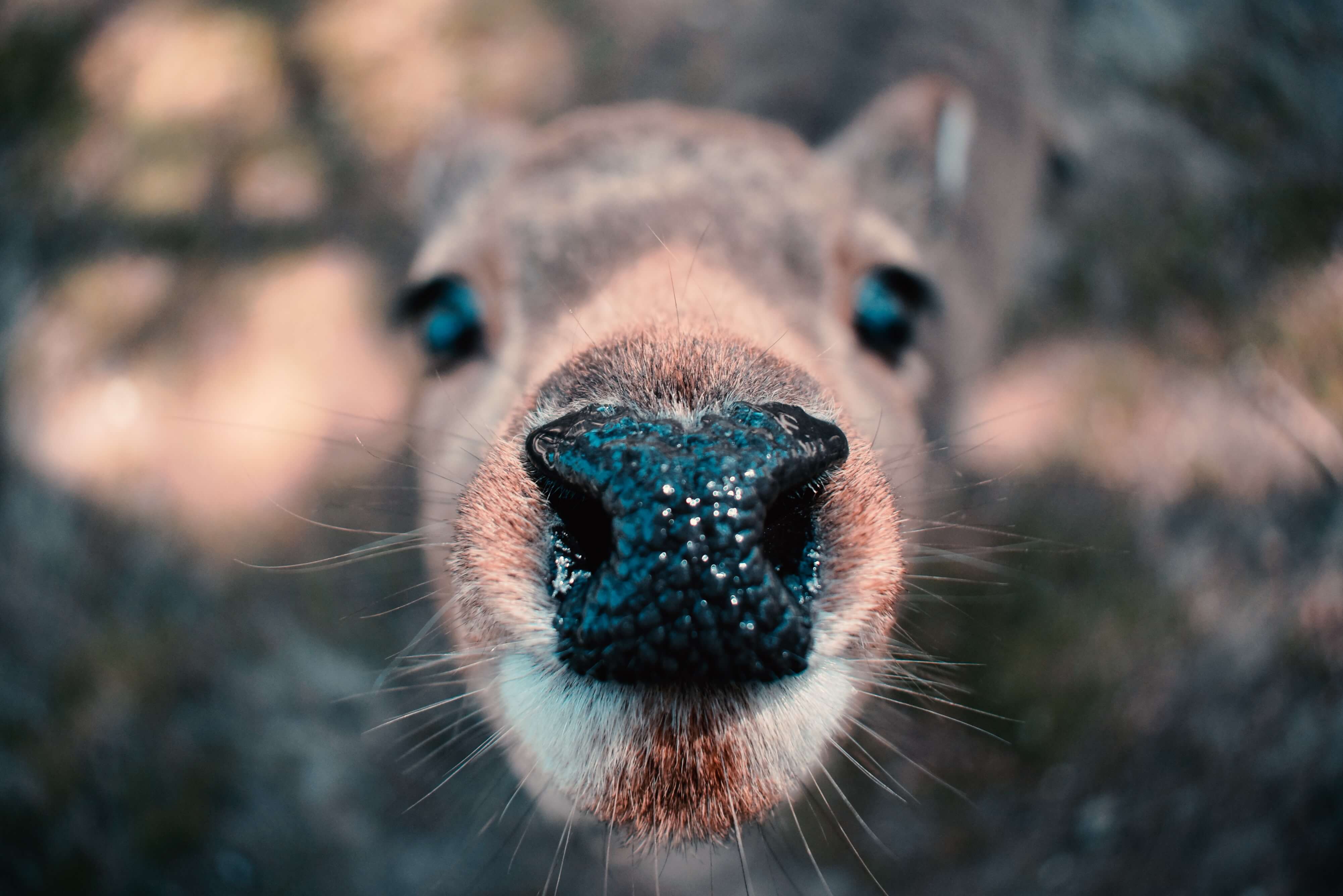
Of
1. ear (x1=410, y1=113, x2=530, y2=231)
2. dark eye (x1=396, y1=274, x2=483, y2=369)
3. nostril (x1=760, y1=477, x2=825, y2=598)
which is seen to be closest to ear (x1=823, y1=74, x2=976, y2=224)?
ear (x1=410, y1=113, x2=530, y2=231)

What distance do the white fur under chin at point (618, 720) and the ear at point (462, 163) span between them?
211 centimetres

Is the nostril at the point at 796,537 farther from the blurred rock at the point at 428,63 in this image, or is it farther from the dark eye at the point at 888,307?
the blurred rock at the point at 428,63

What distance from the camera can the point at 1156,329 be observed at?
5.20 m

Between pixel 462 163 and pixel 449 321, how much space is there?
0.86 meters

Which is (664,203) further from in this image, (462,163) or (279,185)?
(279,185)

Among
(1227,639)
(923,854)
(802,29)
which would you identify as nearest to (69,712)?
(923,854)

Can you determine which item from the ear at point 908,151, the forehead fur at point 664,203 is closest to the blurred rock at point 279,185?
the forehead fur at point 664,203

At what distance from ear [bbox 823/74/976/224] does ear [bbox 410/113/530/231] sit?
1.24 metres

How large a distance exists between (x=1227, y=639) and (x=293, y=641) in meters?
4.78

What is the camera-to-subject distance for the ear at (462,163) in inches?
135

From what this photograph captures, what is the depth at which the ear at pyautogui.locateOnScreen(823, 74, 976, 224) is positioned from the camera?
3438 mm

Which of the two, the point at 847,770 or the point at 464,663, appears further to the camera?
the point at 847,770

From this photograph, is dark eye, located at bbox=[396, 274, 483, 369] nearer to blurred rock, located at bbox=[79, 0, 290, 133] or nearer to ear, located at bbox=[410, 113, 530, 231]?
ear, located at bbox=[410, 113, 530, 231]

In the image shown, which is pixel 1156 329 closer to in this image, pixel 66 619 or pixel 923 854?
pixel 923 854
